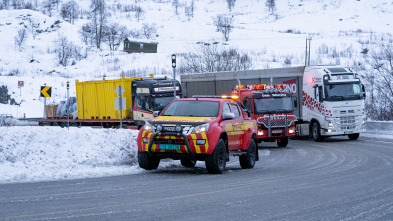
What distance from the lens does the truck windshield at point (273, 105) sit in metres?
26.3

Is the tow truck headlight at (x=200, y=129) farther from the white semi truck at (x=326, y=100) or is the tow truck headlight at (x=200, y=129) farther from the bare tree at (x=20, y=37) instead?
the bare tree at (x=20, y=37)

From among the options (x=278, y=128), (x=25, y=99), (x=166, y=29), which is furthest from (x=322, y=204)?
(x=166, y=29)

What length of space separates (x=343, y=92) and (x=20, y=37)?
14276cm

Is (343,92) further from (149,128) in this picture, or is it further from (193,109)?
(149,128)

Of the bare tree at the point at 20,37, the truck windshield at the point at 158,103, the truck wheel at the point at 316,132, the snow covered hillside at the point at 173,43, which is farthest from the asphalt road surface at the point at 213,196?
the bare tree at the point at 20,37

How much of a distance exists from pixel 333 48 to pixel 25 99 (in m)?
63.8

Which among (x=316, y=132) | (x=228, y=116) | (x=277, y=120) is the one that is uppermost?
(x=228, y=116)

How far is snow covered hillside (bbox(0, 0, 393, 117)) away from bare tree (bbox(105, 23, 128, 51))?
3.59 m

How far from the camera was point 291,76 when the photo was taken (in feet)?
104

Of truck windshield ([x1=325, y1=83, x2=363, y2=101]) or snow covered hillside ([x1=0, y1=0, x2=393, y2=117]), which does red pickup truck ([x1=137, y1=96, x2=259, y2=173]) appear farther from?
snow covered hillside ([x1=0, y1=0, x2=393, y2=117])

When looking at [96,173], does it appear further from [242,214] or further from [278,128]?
[278,128]

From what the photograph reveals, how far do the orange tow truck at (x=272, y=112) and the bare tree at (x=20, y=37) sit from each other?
13148 cm

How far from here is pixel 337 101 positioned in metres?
28.5

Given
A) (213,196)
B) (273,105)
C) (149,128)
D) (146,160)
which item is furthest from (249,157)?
(273,105)
